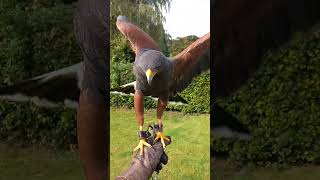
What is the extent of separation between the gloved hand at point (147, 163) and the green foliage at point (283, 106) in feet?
3.06

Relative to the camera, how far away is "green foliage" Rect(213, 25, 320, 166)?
5438 millimetres

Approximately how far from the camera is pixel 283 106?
5.50m

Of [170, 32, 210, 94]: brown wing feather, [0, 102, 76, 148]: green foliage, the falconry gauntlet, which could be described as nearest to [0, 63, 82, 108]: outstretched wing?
[0, 102, 76, 148]: green foliage

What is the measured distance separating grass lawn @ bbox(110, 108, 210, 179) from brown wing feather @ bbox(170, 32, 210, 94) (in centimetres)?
27

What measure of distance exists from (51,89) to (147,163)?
186 cm

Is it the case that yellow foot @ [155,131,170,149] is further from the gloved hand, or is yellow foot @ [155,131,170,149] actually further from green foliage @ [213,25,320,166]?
green foliage @ [213,25,320,166]

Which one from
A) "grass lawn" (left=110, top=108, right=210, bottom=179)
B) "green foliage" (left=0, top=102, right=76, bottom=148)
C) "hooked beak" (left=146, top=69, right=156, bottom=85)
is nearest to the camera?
"hooked beak" (left=146, top=69, right=156, bottom=85)

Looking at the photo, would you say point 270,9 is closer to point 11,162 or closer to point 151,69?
point 151,69

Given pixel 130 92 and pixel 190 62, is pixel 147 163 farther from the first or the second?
pixel 190 62

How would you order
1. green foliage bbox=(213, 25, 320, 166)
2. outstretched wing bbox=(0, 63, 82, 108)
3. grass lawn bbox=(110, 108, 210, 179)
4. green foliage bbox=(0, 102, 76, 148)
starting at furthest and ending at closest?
green foliage bbox=(0, 102, 76, 148) < outstretched wing bbox=(0, 63, 82, 108) < green foliage bbox=(213, 25, 320, 166) < grass lawn bbox=(110, 108, 210, 179)

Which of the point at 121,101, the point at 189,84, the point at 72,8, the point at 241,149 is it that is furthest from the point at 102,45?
the point at 241,149

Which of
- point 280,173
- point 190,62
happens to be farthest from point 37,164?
point 280,173

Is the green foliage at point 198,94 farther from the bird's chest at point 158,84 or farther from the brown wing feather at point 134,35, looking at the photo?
the brown wing feather at point 134,35

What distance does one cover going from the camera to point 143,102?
4.84 meters
